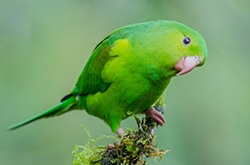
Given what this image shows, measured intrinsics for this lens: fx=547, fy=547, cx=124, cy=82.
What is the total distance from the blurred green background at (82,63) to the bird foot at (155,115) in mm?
1363

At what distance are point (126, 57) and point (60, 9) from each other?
1890 mm

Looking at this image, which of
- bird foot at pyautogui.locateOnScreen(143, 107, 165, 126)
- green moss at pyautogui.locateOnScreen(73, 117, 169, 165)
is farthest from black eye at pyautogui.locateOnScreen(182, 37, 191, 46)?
green moss at pyautogui.locateOnScreen(73, 117, 169, 165)

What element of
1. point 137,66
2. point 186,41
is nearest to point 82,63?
point 137,66

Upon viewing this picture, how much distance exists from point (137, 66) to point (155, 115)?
0.31 m

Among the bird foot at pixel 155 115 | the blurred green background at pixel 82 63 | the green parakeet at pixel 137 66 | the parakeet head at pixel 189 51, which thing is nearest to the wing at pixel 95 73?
the green parakeet at pixel 137 66

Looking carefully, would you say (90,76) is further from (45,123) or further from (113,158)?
(45,123)

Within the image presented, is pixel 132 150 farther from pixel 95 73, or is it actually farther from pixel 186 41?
pixel 95 73

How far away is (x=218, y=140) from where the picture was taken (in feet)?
15.8

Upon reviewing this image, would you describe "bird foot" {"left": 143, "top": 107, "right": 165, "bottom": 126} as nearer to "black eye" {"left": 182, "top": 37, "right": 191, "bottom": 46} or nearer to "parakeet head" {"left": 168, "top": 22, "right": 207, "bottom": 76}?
"parakeet head" {"left": 168, "top": 22, "right": 207, "bottom": 76}

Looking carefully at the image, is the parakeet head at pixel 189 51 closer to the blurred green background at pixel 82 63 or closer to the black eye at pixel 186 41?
the black eye at pixel 186 41

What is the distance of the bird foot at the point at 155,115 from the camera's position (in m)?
3.13

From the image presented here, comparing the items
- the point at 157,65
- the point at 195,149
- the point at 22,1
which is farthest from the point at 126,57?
the point at 22,1

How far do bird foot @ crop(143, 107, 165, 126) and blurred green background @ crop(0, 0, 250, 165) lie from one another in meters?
1.36

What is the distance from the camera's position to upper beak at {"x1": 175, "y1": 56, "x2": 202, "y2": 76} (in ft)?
9.86
